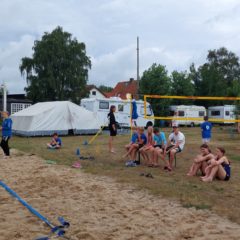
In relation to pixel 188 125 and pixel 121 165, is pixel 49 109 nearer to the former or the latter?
pixel 121 165

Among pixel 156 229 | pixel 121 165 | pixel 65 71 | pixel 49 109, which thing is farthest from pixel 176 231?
pixel 65 71

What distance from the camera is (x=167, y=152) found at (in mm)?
8711

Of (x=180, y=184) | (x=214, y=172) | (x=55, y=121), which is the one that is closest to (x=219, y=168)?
(x=214, y=172)

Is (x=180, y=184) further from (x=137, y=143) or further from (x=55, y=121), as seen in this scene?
(x=55, y=121)

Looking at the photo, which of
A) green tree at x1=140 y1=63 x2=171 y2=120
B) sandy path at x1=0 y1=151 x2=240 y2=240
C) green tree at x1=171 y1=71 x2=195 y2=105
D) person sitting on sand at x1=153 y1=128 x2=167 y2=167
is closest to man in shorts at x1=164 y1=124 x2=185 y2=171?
person sitting on sand at x1=153 y1=128 x2=167 y2=167

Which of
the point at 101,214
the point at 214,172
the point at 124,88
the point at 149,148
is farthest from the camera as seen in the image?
the point at 124,88

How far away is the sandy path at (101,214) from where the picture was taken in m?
4.12

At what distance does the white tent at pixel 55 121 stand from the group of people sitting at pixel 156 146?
9962mm

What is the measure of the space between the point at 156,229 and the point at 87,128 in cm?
1591

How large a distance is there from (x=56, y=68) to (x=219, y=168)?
34.6m

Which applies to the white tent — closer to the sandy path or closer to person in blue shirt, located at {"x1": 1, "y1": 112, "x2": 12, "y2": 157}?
person in blue shirt, located at {"x1": 1, "y1": 112, "x2": 12, "y2": 157}

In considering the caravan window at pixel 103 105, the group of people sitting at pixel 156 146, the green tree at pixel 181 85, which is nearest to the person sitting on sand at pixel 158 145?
the group of people sitting at pixel 156 146

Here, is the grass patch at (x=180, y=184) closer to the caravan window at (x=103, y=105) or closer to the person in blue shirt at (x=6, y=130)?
the person in blue shirt at (x=6, y=130)

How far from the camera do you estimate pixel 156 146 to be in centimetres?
900
